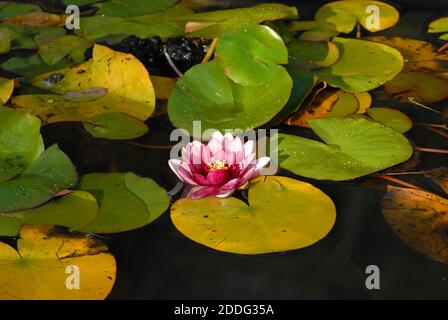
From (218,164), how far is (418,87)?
0.73m

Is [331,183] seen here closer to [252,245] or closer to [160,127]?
[252,245]

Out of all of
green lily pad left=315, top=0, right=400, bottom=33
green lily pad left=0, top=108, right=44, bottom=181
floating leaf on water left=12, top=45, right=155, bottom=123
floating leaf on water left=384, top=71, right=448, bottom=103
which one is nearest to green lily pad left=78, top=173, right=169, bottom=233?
green lily pad left=0, top=108, right=44, bottom=181

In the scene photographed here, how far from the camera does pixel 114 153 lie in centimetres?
173

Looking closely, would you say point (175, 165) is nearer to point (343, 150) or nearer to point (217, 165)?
point (217, 165)

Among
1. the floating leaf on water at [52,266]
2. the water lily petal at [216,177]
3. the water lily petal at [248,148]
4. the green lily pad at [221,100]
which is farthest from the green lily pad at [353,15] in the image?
the floating leaf on water at [52,266]

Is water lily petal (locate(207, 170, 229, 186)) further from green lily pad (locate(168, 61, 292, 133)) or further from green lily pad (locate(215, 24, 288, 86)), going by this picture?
green lily pad (locate(215, 24, 288, 86))

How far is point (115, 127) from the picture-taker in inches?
71.3

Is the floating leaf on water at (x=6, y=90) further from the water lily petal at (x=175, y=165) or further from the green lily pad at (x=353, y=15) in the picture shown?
the green lily pad at (x=353, y=15)

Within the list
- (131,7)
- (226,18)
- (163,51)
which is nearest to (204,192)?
(163,51)

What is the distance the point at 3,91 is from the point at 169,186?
0.60m

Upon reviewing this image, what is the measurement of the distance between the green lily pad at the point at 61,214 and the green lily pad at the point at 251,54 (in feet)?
1.78

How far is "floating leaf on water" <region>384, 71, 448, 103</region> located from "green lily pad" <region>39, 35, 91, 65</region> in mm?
928

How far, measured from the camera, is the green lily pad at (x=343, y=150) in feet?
5.31
